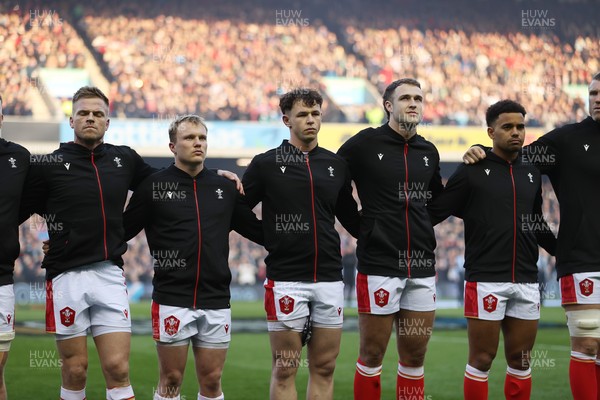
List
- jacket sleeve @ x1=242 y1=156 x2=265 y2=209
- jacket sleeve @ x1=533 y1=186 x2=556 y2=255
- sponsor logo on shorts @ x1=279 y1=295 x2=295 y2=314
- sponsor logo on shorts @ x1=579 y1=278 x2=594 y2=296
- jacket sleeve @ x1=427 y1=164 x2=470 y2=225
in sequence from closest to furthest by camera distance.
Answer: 1. sponsor logo on shorts @ x1=279 y1=295 x2=295 y2=314
2. jacket sleeve @ x1=242 y1=156 x2=265 y2=209
3. sponsor logo on shorts @ x1=579 y1=278 x2=594 y2=296
4. jacket sleeve @ x1=427 y1=164 x2=470 y2=225
5. jacket sleeve @ x1=533 y1=186 x2=556 y2=255

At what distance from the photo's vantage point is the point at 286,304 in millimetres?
5367

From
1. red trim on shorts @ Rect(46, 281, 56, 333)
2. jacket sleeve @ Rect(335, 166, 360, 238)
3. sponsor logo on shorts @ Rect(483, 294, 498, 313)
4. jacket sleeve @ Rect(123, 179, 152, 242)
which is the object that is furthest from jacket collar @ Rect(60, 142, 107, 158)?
sponsor logo on shorts @ Rect(483, 294, 498, 313)

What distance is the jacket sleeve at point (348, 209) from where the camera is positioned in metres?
5.85

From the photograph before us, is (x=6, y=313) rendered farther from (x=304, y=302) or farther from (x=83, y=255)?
(x=304, y=302)

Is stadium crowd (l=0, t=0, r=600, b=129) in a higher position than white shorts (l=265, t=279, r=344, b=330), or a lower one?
higher

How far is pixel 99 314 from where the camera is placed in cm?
527

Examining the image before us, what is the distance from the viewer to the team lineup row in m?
5.26

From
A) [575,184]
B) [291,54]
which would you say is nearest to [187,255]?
[575,184]

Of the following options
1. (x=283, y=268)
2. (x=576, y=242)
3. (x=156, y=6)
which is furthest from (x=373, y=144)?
(x=156, y=6)

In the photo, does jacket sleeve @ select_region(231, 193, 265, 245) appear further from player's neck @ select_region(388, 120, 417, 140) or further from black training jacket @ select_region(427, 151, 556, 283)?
black training jacket @ select_region(427, 151, 556, 283)

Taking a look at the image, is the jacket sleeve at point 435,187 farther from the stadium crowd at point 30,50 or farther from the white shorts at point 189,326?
the stadium crowd at point 30,50

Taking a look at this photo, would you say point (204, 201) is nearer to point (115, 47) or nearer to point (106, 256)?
point (106, 256)

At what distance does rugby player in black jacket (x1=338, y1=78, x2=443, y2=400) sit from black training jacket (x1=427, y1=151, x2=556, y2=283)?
0.89 ft

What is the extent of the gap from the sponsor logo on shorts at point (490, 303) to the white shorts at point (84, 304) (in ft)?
7.69
